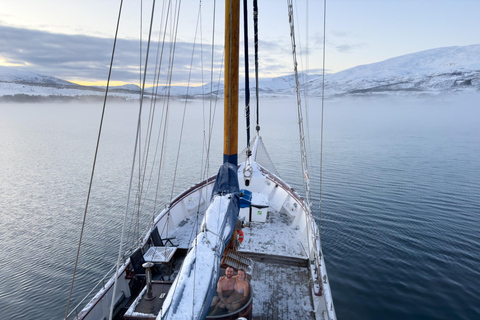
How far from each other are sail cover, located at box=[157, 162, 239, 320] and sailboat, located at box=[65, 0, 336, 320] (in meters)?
0.01

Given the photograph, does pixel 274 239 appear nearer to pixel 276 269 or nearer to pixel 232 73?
pixel 276 269

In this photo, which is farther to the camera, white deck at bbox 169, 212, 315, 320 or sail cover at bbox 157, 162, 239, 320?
white deck at bbox 169, 212, 315, 320

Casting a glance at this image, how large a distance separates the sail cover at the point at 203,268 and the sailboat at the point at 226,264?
0.01 meters

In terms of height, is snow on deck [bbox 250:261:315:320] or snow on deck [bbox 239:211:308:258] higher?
snow on deck [bbox 239:211:308:258]

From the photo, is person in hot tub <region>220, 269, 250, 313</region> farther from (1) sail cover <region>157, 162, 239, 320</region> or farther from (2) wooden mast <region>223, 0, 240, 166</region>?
(2) wooden mast <region>223, 0, 240, 166</region>

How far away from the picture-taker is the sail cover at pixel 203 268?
3.24m

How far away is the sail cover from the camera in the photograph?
3.24m

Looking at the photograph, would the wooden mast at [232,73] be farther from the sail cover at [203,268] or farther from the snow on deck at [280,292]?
the snow on deck at [280,292]

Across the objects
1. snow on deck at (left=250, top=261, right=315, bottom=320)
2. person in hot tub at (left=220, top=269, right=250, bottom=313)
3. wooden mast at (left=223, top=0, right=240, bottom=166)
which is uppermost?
wooden mast at (left=223, top=0, right=240, bottom=166)

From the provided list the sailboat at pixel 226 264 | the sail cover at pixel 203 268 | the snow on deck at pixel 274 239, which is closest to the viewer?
the sail cover at pixel 203 268

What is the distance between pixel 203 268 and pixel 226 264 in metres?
2.34

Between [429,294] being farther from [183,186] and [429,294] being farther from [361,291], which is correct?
[183,186]

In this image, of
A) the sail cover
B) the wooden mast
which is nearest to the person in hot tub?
the sail cover

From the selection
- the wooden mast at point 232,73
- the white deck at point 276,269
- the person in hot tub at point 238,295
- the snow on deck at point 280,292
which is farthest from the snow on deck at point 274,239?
the wooden mast at point 232,73
